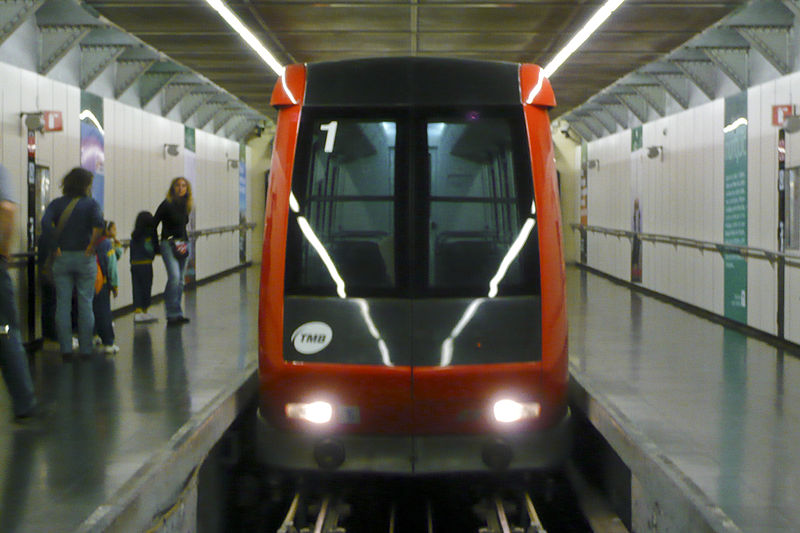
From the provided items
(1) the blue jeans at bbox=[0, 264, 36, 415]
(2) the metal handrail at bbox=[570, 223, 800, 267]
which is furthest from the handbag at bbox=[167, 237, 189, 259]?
(2) the metal handrail at bbox=[570, 223, 800, 267]

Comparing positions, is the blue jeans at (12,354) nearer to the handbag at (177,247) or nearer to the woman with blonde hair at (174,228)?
the woman with blonde hair at (174,228)

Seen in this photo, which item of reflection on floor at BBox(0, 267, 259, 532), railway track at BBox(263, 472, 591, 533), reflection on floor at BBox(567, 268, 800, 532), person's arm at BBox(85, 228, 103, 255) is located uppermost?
person's arm at BBox(85, 228, 103, 255)

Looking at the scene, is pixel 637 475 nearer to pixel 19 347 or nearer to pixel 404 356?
pixel 404 356

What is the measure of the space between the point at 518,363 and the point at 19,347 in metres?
3.07

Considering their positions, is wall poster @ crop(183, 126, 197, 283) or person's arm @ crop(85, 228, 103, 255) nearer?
person's arm @ crop(85, 228, 103, 255)

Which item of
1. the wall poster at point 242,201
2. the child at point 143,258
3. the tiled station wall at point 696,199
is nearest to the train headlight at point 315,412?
the tiled station wall at point 696,199

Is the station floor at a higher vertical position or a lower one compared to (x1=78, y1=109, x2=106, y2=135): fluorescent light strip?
lower

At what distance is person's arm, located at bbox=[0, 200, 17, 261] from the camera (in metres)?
6.15

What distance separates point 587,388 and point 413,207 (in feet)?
9.23

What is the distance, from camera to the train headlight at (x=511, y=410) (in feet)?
17.7

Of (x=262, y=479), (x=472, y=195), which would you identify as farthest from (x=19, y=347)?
(x=472, y=195)

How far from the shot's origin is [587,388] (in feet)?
24.9

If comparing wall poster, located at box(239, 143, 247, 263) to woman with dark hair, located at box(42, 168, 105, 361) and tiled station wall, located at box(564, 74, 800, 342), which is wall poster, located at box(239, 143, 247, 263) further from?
woman with dark hair, located at box(42, 168, 105, 361)

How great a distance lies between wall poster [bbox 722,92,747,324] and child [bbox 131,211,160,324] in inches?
264
